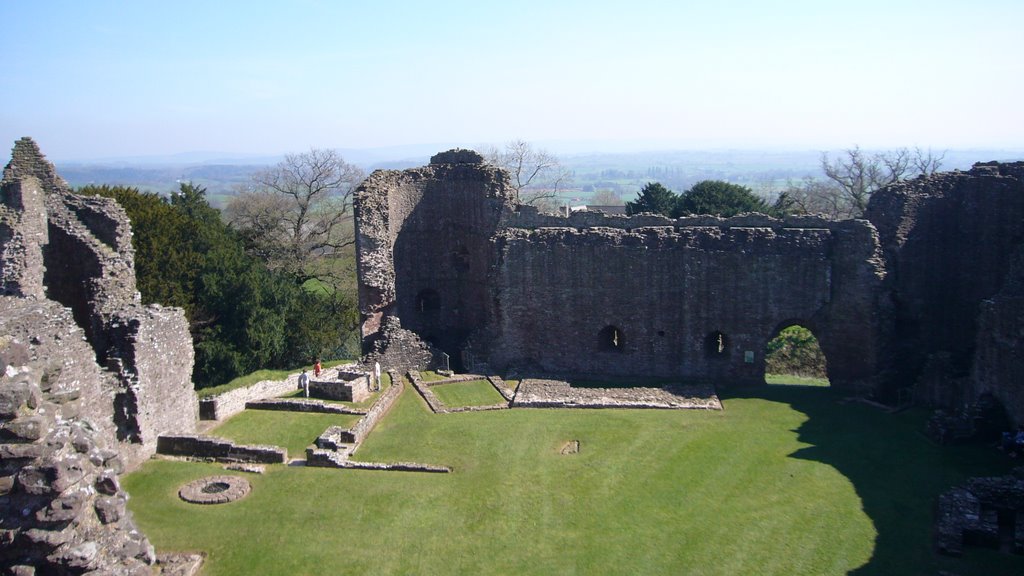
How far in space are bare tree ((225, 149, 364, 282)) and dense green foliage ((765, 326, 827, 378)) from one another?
19451 millimetres

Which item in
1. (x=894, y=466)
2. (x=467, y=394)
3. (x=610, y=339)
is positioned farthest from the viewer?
(x=610, y=339)

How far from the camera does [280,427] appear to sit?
66.5ft

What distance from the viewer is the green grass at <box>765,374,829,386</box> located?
26.5 metres

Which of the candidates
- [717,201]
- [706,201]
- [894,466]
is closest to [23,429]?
[894,466]

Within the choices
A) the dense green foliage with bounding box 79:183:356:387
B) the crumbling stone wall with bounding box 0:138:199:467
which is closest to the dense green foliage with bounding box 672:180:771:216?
the dense green foliage with bounding box 79:183:356:387

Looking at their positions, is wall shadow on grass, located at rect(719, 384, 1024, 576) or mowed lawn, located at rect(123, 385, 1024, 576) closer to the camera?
wall shadow on grass, located at rect(719, 384, 1024, 576)

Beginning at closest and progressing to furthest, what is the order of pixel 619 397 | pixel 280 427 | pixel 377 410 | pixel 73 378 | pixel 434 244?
pixel 73 378 → pixel 280 427 → pixel 377 410 → pixel 619 397 → pixel 434 244

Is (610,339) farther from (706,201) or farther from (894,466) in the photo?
(706,201)

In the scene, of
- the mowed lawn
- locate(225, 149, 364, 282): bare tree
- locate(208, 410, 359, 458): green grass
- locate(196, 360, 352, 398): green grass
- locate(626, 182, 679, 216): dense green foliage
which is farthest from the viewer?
locate(626, 182, 679, 216): dense green foliage

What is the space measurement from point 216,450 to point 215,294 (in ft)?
29.0

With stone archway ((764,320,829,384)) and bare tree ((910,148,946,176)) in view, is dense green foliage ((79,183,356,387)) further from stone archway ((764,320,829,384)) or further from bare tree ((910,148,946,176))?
bare tree ((910,148,946,176))

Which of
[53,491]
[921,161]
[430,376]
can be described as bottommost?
[430,376]

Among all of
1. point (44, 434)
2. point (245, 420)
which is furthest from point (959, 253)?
point (44, 434)

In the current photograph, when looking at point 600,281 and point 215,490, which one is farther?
point 600,281
